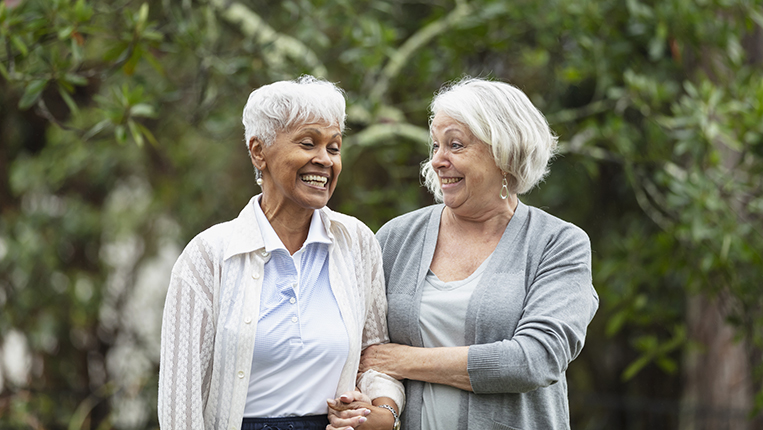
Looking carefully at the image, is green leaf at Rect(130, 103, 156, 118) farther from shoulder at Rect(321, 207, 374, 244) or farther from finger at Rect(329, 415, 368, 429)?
finger at Rect(329, 415, 368, 429)

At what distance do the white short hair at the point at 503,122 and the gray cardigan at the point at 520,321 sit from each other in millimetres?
155

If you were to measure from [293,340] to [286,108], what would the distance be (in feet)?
2.05

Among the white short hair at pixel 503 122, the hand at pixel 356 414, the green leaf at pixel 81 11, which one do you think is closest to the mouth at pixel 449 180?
the white short hair at pixel 503 122

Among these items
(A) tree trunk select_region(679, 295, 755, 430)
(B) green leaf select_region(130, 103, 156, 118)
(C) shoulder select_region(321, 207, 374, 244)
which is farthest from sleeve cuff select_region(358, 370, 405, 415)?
(A) tree trunk select_region(679, 295, 755, 430)

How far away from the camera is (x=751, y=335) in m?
4.05

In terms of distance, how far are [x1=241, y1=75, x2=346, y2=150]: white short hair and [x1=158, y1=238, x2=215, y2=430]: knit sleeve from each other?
42 centimetres

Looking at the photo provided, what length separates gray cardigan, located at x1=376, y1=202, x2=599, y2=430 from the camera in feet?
6.76

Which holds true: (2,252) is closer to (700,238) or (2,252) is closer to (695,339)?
(700,238)

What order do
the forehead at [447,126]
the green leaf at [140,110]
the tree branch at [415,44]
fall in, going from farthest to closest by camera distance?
the tree branch at [415,44], the green leaf at [140,110], the forehead at [447,126]

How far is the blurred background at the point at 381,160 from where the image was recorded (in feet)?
12.1

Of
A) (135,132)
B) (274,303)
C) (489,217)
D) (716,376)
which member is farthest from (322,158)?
(716,376)

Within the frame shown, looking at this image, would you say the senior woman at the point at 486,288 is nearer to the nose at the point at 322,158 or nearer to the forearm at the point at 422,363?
the forearm at the point at 422,363

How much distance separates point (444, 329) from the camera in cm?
220

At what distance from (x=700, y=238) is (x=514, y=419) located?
6.34 ft
